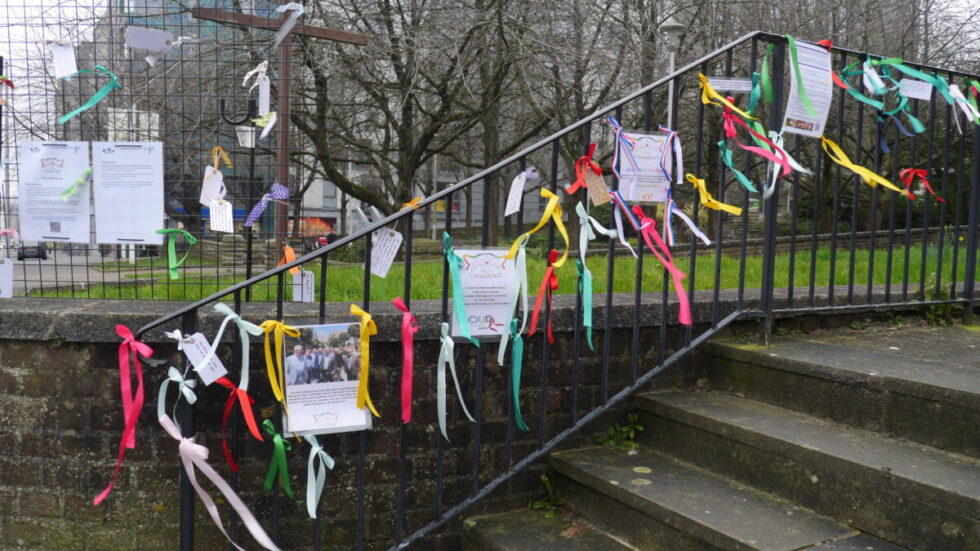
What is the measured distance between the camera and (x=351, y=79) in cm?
1049

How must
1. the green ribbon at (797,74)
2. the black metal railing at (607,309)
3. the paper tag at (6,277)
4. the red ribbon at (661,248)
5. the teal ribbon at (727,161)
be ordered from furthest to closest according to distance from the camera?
the paper tag at (6,277) → the green ribbon at (797,74) → the teal ribbon at (727,161) → the red ribbon at (661,248) → the black metal railing at (607,309)

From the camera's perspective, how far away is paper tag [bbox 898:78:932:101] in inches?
156

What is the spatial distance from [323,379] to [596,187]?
131 centimetres

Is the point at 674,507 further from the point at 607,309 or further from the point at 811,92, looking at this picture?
the point at 811,92

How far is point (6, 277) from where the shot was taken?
386 centimetres

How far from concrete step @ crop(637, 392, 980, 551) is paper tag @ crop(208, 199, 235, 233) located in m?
2.29

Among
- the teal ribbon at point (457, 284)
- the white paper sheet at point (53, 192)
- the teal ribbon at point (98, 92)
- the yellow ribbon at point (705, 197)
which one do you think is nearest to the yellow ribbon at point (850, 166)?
the yellow ribbon at point (705, 197)

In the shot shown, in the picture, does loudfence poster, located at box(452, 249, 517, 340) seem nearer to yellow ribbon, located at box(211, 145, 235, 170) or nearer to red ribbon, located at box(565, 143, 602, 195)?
red ribbon, located at box(565, 143, 602, 195)

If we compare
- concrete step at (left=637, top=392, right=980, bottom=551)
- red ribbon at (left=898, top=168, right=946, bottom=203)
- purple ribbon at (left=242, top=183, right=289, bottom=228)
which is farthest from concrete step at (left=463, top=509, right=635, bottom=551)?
red ribbon at (left=898, top=168, right=946, bottom=203)

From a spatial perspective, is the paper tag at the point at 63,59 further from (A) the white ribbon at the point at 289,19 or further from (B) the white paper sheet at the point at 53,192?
(A) the white ribbon at the point at 289,19

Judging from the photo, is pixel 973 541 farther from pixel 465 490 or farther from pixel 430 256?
pixel 430 256

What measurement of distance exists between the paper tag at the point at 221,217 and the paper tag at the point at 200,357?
1.42m

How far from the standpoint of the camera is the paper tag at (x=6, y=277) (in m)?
3.85

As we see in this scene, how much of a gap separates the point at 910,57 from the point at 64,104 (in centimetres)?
1535
